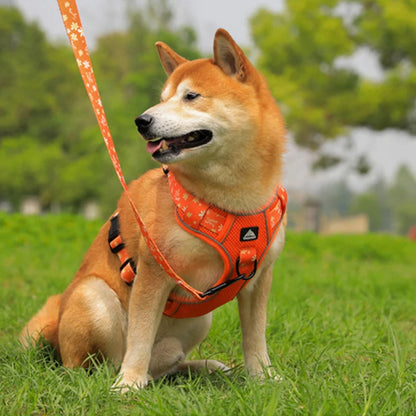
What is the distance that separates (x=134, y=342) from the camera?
2408 mm

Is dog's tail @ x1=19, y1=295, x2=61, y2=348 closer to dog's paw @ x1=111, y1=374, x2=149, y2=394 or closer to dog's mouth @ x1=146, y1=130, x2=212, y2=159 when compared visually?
dog's paw @ x1=111, y1=374, x2=149, y2=394

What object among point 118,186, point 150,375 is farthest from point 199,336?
point 118,186

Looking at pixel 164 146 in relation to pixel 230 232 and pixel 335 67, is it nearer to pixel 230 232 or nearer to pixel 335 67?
pixel 230 232

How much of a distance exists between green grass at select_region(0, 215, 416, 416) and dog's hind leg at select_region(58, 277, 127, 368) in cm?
10

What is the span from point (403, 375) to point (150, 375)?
4.17 feet

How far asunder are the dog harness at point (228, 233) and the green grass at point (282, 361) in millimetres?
425

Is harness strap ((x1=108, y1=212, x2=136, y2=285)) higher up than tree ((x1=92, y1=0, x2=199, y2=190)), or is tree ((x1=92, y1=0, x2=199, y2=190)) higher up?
harness strap ((x1=108, y1=212, x2=136, y2=285))

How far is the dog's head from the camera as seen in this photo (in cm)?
229

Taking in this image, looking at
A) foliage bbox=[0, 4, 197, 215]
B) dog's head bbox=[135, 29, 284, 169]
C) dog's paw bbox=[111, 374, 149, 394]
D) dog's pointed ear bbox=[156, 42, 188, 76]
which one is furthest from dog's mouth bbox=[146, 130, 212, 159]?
foliage bbox=[0, 4, 197, 215]

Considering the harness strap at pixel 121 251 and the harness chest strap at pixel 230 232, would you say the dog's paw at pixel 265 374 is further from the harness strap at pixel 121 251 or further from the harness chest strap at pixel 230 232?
the harness strap at pixel 121 251

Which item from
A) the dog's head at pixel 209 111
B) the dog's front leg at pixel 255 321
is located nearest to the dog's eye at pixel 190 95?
the dog's head at pixel 209 111

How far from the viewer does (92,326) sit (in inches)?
102

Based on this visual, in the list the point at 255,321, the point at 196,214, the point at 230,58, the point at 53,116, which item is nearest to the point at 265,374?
the point at 255,321

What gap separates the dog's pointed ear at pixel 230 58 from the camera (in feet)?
7.86
